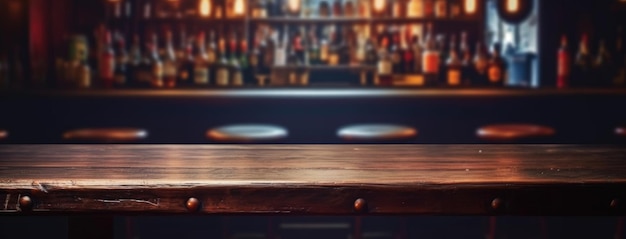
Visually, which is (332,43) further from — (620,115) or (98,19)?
(620,115)

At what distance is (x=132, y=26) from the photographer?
5.34 m

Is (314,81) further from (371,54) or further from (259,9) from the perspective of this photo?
(259,9)

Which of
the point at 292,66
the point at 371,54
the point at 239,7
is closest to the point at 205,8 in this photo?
the point at 239,7

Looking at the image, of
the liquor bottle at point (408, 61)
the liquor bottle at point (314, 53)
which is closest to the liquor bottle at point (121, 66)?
→ the liquor bottle at point (314, 53)

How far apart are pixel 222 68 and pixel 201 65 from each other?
0.65 ft

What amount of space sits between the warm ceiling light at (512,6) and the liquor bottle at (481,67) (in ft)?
1.54

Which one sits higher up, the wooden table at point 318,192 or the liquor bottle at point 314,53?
the wooden table at point 318,192

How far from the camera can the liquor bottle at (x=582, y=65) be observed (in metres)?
4.53

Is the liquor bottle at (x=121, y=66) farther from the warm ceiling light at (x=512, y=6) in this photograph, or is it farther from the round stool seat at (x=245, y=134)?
the warm ceiling light at (x=512, y=6)

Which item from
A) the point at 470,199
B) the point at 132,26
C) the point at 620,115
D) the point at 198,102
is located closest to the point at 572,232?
the point at 620,115

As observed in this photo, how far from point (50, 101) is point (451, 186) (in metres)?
2.74

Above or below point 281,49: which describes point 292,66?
below

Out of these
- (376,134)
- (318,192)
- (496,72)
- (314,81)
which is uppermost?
(318,192)

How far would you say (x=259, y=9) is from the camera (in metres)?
5.26
